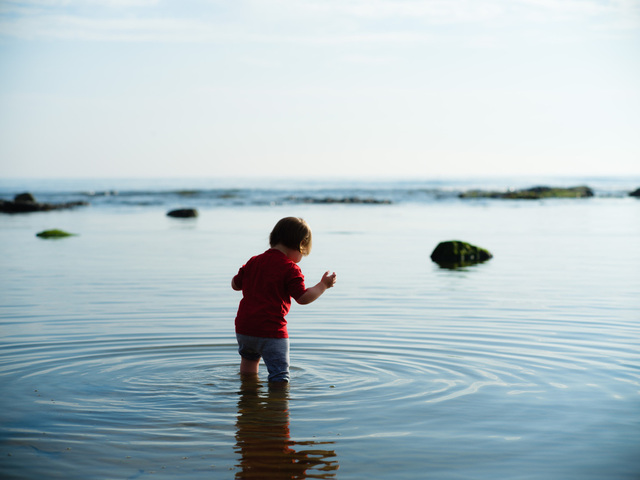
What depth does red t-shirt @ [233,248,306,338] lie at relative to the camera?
6.74 meters

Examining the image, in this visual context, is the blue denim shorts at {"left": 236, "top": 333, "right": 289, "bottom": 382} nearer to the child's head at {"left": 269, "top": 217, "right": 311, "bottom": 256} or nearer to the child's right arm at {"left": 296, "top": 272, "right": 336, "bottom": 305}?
the child's right arm at {"left": 296, "top": 272, "right": 336, "bottom": 305}

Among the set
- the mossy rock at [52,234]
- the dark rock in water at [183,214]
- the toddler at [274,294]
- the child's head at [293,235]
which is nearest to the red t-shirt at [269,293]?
the toddler at [274,294]

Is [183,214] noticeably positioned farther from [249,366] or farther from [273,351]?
[273,351]

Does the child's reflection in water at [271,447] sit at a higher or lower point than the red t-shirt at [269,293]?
lower

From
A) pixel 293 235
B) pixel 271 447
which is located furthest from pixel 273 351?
pixel 271 447

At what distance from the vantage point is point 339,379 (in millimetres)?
7113

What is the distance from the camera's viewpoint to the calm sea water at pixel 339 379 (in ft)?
16.2

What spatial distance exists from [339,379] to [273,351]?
0.76 metres

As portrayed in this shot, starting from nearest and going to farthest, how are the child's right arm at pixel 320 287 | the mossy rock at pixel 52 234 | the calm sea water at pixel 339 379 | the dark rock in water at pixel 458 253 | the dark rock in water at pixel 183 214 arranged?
the calm sea water at pixel 339 379 → the child's right arm at pixel 320 287 → the dark rock in water at pixel 458 253 → the mossy rock at pixel 52 234 → the dark rock in water at pixel 183 214

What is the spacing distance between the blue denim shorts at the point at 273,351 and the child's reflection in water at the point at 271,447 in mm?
317

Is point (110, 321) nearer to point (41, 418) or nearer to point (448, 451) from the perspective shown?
point (41, 418)

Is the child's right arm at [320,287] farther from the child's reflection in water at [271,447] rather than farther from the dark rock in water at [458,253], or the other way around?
the dark rock in water at [458,253]

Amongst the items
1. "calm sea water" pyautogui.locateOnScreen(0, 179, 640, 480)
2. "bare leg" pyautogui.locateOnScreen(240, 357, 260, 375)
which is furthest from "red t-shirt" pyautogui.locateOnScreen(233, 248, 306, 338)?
"calm sea water" pyautogui.locateOnScreen(0, 179, 640, 480)

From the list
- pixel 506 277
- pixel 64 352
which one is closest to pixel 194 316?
pixel 64 352
